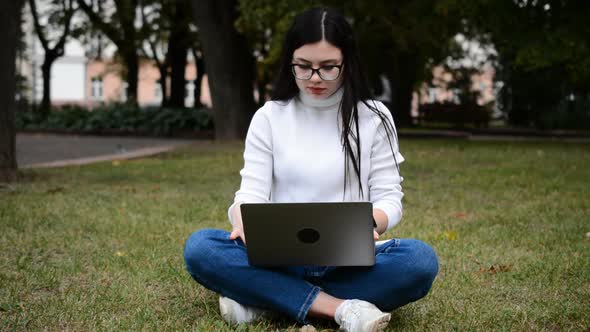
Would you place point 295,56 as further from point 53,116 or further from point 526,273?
point 53,116

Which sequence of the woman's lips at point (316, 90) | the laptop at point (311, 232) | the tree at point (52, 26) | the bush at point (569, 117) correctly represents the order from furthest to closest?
1. the bush at point (569, 117)
2. the tree at point (52, 26)
3. the woman's lips at point (316, 90)
4. the laptop at point (311, 232)

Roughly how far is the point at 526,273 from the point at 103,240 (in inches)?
113

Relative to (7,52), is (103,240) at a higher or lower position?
lower

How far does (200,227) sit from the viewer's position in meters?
6.37

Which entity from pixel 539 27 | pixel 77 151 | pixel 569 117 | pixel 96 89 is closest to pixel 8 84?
pixel 77 151

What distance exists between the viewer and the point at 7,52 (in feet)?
29.8

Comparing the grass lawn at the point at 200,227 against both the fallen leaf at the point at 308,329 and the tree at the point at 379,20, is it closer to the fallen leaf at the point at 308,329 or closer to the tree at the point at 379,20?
the fallen leaf at the point at 308,329

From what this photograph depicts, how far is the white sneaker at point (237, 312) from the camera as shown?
3445 mm

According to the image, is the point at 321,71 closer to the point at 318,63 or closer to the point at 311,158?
the point at 318,63

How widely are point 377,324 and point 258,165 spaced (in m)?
0.87

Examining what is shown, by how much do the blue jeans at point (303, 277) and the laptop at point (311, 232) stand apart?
0.59ft

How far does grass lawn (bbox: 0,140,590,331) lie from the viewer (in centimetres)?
360

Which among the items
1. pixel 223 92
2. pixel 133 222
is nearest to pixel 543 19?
pixel 223 92

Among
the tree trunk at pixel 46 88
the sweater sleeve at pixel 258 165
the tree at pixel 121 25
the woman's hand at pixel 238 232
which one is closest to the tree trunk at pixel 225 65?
the tree at pixel 121 25
